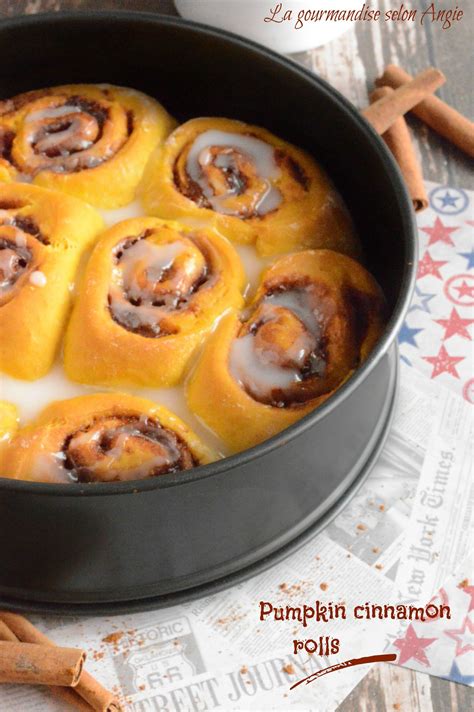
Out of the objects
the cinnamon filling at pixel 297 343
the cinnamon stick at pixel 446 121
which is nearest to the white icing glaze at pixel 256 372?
the cinnamon filling at pixel 297 343

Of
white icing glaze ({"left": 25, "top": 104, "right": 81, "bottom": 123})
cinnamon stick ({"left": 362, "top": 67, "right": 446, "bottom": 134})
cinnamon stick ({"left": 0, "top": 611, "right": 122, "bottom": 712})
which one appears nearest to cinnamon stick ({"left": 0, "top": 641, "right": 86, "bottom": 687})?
cinnamon stick ({"left": 0, "top": 611, "right": 122, "bottom": 712})

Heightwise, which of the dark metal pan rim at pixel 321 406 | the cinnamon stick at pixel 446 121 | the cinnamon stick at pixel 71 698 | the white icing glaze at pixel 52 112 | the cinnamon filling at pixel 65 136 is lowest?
the cinnamon stick at pixel 71 698

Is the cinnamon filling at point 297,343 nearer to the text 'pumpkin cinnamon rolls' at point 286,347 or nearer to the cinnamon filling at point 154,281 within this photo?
the text 'pumpkin cinnamon rolls' at point 286,347

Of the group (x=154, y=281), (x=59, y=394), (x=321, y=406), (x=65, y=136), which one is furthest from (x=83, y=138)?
(x=321, y=406)

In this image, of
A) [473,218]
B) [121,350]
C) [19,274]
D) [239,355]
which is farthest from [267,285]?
[473,218]

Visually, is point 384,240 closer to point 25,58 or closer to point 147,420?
point 147,420

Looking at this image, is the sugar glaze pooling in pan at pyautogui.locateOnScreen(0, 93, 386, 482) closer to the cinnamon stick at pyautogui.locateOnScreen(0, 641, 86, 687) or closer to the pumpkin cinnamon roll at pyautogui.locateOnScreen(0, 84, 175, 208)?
the pumpkin cinnamon roll at pyautogui.locateOnScreen(0, 84, 175, 208)
